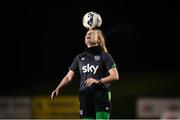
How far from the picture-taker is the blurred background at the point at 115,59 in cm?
788

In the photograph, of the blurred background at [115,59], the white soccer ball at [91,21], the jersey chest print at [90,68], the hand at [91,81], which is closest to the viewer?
the hand at [91,81]

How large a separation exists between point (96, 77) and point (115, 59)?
3.90 m

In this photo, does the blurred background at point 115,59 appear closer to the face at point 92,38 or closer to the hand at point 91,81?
the face at point 92,38

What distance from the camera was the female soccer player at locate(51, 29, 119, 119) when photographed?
3.84m

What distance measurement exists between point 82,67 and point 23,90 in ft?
16.0

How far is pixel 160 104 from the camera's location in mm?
8367

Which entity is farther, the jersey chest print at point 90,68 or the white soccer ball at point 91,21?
the white soccer ball at point 91,21

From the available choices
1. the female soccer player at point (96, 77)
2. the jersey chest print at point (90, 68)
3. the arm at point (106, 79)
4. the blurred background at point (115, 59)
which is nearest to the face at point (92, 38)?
the female soccer player at point (96, 77)

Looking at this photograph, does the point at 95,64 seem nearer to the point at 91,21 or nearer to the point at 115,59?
the point at 91,21

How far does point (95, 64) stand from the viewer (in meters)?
3.87

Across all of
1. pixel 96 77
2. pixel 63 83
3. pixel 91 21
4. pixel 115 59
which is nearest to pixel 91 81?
pixel 96 77

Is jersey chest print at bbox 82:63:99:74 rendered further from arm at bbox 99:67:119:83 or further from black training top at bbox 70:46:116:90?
arm at bbox 99:67:119:83

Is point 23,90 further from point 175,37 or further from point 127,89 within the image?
point 175,37

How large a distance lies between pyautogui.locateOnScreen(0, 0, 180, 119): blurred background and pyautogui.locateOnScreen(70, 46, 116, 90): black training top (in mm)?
3571
